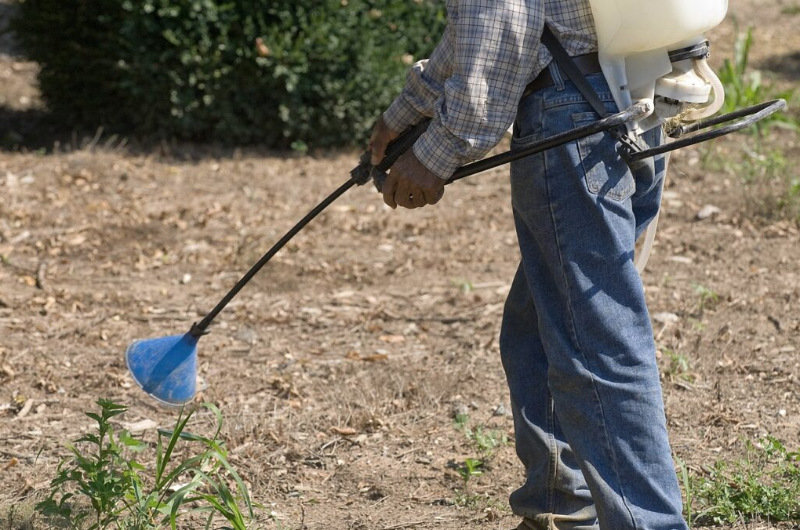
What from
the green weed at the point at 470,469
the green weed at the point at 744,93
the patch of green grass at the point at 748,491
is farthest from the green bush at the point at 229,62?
the patch of green grass at the point at 748,491

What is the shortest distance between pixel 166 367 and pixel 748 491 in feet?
5.95

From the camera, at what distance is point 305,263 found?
5176 millimetres

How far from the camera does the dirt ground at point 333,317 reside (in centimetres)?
338

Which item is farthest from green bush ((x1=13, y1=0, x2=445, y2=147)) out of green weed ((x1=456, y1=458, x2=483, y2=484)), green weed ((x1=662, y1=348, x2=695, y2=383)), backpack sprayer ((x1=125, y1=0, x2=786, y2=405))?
backpack sprayer ((x1=125, y1=0, x2=786, y2=405))

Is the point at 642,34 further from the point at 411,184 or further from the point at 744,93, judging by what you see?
the point at 744,93

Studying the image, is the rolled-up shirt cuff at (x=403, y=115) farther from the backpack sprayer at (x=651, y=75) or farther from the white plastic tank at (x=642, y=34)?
the white plastic tank at (x=642, y=34)

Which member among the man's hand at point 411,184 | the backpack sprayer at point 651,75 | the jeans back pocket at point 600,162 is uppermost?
the backpack sprayer at point 651,75

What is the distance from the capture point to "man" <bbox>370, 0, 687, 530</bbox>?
7.30 feet

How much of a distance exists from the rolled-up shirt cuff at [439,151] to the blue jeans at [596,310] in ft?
0.53

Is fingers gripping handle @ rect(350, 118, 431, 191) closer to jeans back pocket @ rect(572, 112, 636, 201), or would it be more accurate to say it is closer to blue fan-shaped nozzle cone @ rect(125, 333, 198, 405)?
jeans back pocket @ rect(572, 112, 636, 201)

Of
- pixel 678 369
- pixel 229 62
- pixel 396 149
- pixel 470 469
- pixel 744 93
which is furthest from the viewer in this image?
pixel 744 93

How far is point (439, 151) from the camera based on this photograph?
234cm

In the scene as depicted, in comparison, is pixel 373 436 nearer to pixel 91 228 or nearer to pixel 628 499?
pixel 628 499

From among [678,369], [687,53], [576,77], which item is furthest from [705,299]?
[576,77]
